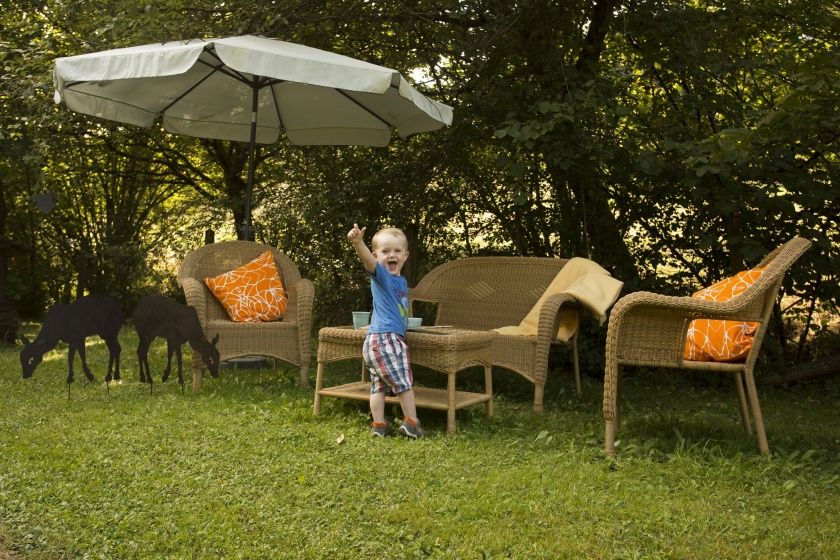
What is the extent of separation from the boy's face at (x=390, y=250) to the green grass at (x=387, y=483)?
86 cm

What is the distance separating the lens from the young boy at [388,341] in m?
4.29

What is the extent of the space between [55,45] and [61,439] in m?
5.52

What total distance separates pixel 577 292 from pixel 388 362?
148 centimetres

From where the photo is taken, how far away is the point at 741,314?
150 inches

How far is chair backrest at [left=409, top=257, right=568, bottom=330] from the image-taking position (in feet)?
19.5

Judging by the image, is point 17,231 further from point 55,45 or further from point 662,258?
point 662,258

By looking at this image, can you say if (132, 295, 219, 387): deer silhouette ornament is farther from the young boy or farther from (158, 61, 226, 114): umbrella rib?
(158, 61, 226, 114): umbrella rib

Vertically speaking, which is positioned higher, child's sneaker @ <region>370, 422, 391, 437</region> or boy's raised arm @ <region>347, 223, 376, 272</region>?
boy's raised arm @ <region>347, 223, 376, 272</region>

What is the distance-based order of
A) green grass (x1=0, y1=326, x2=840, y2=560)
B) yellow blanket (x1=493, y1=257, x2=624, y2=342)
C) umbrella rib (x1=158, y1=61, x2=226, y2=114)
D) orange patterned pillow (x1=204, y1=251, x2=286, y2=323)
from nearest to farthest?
green grass (x1=0, y1=326, x2=840, y2=560), yellow blanket (x1=493, y1=257, x2=624, y2=342), orange patterned pillow (x1=204, y1=251, x2=286, y2=323), umbrella rib (x1=158, y1=61, x2=226, y2=114)

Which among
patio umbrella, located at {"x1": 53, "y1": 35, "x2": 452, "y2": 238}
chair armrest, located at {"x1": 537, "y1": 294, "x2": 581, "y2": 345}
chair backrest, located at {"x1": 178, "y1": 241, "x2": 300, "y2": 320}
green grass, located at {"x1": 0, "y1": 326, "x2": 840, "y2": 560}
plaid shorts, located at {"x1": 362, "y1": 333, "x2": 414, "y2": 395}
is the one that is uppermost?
patio umbrella, located at {"x1": 53, "y1": 35, "x2": 452, "y2": 238}

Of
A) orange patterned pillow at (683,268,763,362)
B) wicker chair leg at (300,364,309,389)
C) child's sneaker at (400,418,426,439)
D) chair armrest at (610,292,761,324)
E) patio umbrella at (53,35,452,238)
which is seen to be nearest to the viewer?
chair armrest at (610,292,761,324)

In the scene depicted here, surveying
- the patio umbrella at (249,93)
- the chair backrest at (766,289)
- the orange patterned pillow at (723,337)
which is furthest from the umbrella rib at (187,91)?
the chair backrest at (766,289)

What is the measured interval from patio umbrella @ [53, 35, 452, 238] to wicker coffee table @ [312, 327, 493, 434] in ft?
4.40

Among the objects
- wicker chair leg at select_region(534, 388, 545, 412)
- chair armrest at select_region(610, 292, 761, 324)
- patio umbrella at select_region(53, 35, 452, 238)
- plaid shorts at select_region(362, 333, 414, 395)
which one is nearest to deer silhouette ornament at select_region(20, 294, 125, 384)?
patio umbrella at select_region(53, 35, 452, 238)
